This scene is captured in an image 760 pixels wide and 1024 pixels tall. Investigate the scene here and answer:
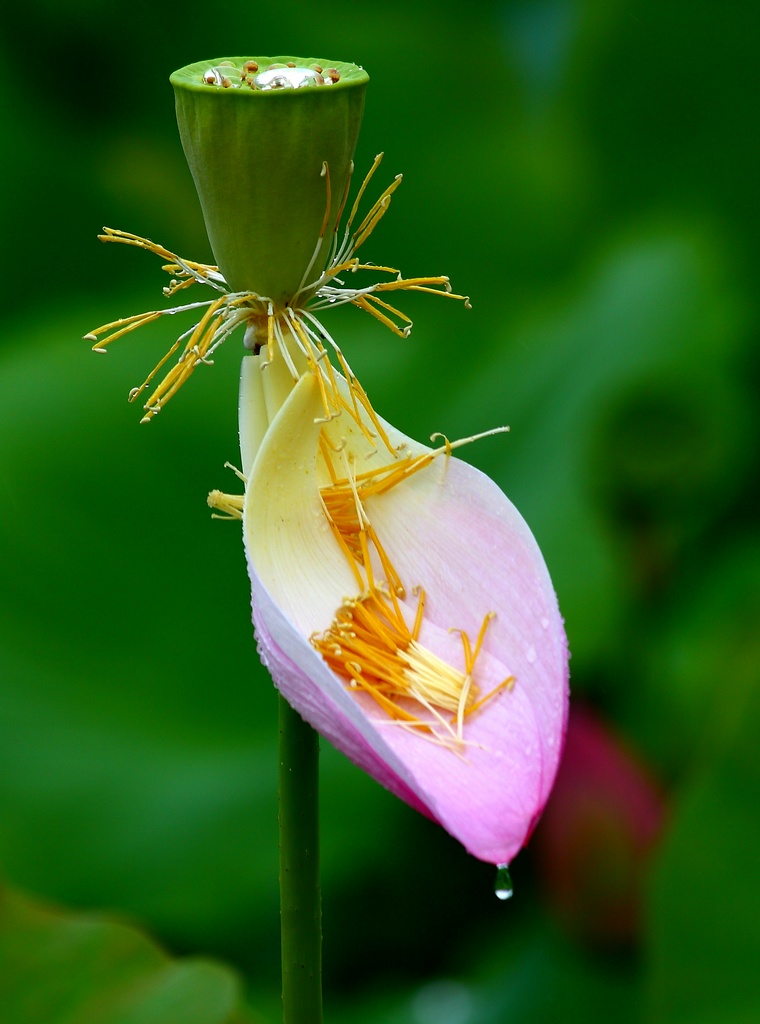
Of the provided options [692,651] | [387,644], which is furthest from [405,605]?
[692,651]

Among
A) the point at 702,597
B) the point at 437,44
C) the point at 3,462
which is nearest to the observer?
the point at 3,462

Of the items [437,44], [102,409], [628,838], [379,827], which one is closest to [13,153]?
[102,409]

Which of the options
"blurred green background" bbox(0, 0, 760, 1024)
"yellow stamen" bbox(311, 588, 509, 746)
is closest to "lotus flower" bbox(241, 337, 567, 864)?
"yellow stamen" bbox(311, 588, 509, 746)

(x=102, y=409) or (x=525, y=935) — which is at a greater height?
(x=102, y=409)

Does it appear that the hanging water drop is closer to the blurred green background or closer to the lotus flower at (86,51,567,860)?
the lotus flower at (86,51,567,860)

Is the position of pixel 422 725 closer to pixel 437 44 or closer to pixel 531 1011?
pixel 531 1011

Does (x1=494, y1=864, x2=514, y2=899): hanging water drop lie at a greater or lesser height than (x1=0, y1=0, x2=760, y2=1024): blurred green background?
greater
